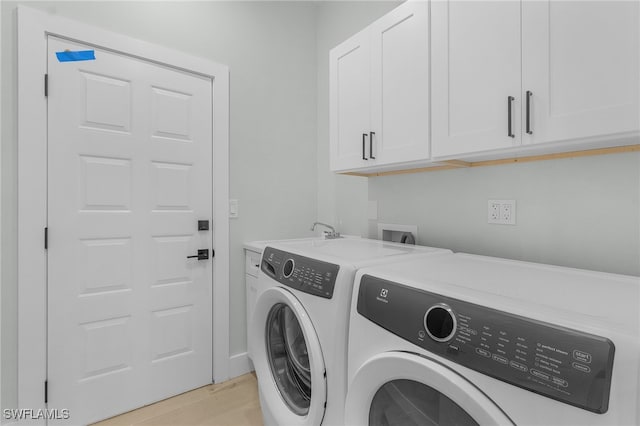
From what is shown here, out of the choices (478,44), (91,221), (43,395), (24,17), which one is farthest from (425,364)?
(24,17)

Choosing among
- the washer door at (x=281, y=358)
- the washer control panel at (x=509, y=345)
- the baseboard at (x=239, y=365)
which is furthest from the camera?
the baseboard at (x=239, y=365)

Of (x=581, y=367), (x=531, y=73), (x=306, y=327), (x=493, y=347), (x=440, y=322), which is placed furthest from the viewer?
(x=306, y=327)

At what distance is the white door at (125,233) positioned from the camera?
162 cm

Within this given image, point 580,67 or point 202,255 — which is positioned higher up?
point 580,67

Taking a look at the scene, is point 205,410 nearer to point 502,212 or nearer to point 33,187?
point 33,187

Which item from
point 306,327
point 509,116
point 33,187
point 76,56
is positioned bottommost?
point 306,327

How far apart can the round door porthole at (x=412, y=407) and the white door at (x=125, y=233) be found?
148 cm

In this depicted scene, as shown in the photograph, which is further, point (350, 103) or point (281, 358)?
point (350, 103)

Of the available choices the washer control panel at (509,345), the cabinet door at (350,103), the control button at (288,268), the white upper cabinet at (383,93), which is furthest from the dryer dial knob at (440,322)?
the cabinet door at (350,103)

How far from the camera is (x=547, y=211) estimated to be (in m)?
1.29

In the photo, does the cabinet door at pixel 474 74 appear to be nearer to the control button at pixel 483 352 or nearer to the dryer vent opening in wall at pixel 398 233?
the dryer vent opening in wall at pixel 398 233

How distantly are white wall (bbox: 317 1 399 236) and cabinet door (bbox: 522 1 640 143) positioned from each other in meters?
1.18

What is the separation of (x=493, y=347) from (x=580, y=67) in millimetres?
887

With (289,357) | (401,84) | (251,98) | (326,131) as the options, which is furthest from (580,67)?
(251,98)
